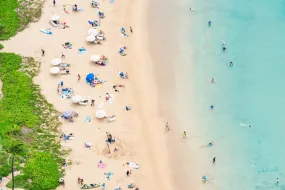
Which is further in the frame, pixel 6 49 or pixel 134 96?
pixel 6 49

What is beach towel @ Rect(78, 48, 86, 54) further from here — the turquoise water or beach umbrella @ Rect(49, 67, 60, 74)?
the turquoise water

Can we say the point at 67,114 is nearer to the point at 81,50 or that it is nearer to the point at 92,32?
the point at 81,50

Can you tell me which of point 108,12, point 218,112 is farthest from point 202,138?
point 108,12

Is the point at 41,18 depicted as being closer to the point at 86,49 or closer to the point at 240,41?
the point at 86,49

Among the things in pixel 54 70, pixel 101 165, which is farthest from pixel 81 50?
pixel 101 165

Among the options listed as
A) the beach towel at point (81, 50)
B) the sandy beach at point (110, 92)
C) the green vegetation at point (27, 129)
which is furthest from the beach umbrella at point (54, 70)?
the beach towel at point (81, 50)

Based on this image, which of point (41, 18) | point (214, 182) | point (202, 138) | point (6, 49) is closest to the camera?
point (214, 182)

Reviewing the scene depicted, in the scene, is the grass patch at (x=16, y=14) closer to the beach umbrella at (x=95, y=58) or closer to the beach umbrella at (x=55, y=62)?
the beach umbrella at (x=55, y=62)
